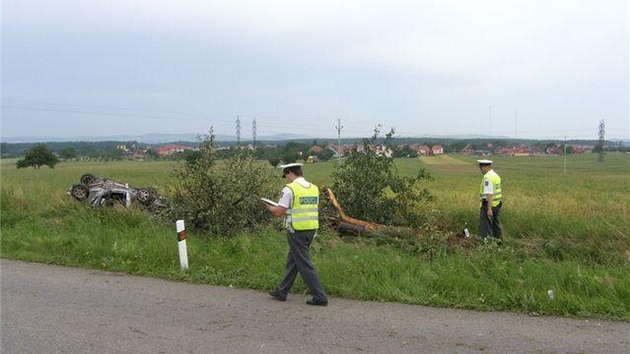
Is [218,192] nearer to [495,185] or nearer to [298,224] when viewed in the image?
[298,224]

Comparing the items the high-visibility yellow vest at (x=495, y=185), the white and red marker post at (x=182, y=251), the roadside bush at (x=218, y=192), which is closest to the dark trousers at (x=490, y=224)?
the high-visibility yellow vest at (x=495, y=185)

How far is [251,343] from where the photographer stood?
4.64 meters

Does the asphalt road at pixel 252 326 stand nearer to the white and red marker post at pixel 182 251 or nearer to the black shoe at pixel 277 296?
the black shoe at pixel 277 296

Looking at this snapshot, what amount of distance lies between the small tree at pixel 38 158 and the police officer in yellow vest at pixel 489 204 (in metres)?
58.2

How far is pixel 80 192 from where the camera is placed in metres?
12.9

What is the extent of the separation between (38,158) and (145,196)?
54010 millimetres

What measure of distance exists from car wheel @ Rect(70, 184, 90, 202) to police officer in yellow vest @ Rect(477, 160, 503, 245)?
9307mm

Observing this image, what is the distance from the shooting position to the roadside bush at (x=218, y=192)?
9.66 m

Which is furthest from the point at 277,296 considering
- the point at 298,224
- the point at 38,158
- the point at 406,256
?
the point at 38,158

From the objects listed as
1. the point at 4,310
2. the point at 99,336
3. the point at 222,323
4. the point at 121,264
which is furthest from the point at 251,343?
the point at 121,264

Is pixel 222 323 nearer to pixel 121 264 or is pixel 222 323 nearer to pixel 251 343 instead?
pixel 251 343

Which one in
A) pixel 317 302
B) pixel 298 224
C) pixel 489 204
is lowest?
pixel 317 302

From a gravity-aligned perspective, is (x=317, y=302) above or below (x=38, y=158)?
below

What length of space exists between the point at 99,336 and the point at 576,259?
729cm
